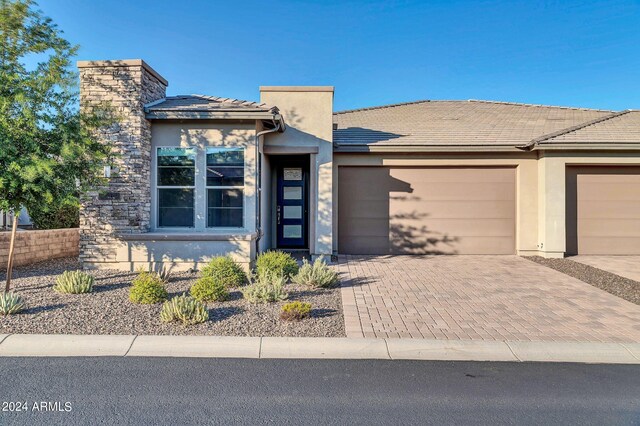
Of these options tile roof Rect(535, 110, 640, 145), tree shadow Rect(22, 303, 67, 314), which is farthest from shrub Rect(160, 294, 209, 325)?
tile roof Rect(535, 110, 640, 145)

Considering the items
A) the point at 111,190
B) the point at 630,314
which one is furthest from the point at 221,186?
the point at 630,314

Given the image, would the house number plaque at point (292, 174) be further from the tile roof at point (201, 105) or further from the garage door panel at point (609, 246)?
the garage door panel at point (609, 246)

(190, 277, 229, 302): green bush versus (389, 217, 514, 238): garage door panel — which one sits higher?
(389, 217, 514, 238): garage door panel

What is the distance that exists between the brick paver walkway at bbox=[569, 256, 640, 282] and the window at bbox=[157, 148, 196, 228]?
10.6m

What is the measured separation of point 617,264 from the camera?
404 inches

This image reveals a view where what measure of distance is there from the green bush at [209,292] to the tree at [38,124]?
2.96 meters

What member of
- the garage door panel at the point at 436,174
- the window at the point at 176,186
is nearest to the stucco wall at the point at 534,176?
the garage door panel at the point at 436,174

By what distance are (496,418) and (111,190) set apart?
8.97m

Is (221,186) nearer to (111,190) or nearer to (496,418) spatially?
(111,190)

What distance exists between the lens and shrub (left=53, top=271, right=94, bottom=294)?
22.3 ft

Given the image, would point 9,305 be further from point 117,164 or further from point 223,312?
point 117,164

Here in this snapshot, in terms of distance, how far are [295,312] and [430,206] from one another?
24.9 ft

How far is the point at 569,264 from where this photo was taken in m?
10.2

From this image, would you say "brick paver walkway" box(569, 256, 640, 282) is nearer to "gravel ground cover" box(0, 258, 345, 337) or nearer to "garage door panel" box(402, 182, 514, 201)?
"garage door panel" box(402, 182, 514, 201)
